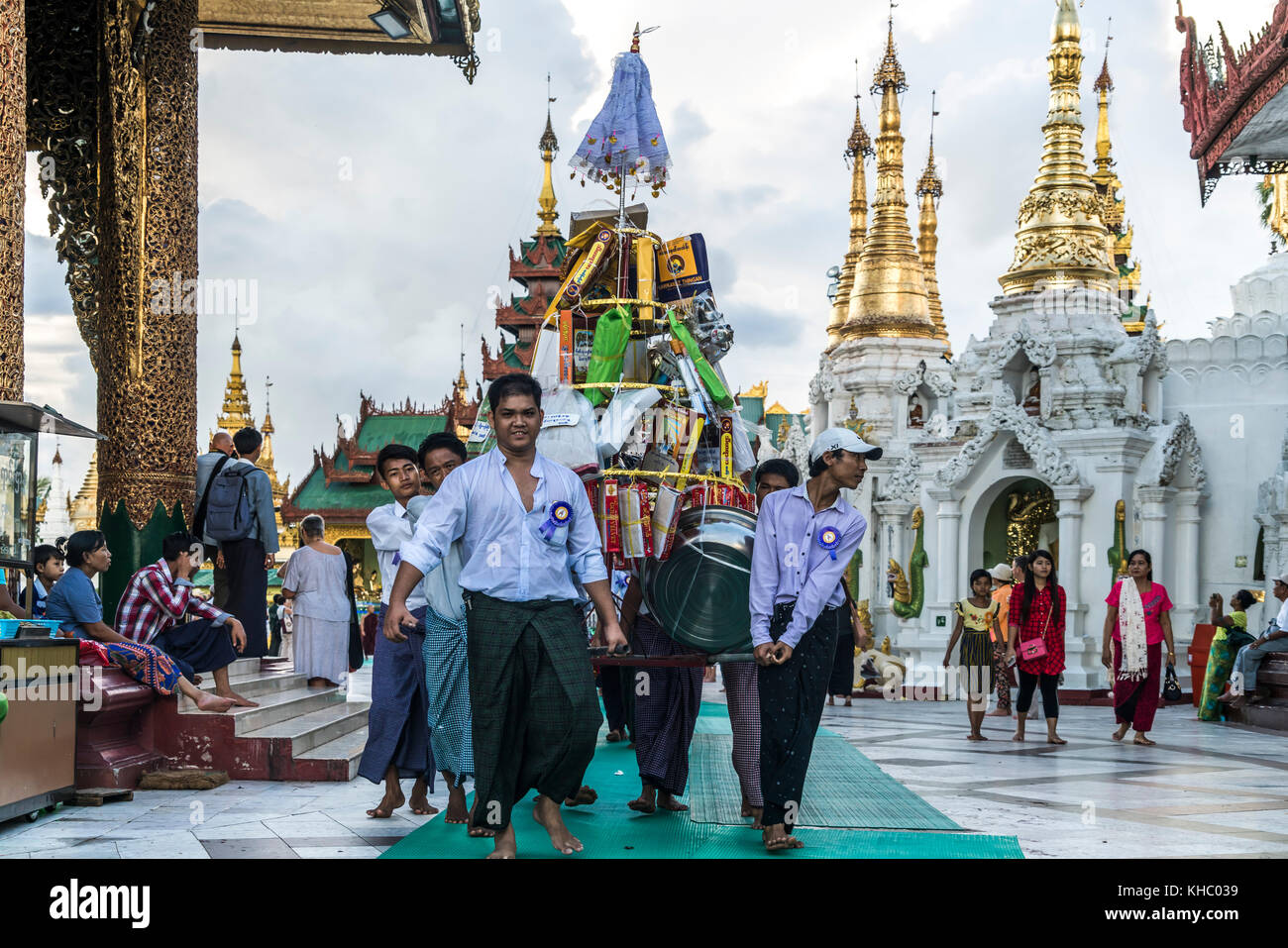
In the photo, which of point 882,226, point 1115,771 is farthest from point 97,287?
point 882,226

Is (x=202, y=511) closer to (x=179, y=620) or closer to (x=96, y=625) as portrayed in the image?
(x=179, y=620)

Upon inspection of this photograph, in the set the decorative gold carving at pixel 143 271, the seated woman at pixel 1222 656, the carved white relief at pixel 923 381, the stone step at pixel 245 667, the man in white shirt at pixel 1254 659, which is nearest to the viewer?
the stone step at pixel 245 667

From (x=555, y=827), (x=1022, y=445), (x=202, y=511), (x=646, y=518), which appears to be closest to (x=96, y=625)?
(x=202, y=511)

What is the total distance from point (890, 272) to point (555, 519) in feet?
75.8

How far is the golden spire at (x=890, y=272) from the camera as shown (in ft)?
86.9

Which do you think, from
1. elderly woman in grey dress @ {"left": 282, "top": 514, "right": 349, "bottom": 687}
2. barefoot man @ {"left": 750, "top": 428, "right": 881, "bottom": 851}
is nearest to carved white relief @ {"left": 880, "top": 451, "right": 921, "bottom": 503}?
elderly woman in grey dress @ {"left": 282, "top": 514, "right": 349, "bottom": 687}

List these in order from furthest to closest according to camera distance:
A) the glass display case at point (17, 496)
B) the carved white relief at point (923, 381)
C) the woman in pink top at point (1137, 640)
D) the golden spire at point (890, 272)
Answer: the golden spire at point (890, 272) → the carved white relief at point (923, 381) → the woman in pink top at point (1137, 640) → the glass display case at point (17, 496)

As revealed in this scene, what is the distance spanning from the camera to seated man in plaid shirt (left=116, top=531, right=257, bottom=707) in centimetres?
692

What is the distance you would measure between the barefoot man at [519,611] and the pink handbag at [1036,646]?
6091 mm

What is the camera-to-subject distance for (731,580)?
234 inches

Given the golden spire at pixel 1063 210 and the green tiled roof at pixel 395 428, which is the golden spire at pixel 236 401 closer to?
the green tiled roof at pixel 395 428

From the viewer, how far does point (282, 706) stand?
308 inches

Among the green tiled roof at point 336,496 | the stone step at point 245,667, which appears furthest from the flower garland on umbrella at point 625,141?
the green tiled roof at point 336,496
